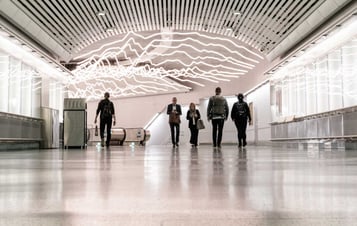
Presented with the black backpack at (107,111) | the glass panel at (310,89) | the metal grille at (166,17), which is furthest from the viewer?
the glass panel at (310,89)

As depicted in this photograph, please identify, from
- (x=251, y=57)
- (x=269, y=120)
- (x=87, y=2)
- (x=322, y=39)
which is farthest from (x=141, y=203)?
(x=251, y=57)

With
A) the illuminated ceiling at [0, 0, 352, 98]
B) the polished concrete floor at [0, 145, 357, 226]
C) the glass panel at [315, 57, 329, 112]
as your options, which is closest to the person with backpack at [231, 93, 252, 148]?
the glass panel at [315, 57, 329, 112]

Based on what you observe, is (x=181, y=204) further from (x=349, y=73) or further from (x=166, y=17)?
(x=166, y=17)

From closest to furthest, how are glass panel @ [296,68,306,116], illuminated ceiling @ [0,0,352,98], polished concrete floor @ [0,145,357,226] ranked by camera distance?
polished concrete floor @ [0,145,357,226] → illuminated ceiling @ [0,0,352,98] → glass panel @ [296,68,306,116]

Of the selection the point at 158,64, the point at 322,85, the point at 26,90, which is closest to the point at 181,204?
the point at 322,85

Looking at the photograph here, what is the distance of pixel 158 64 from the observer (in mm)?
29172

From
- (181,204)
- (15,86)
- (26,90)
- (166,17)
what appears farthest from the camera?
(166,17)

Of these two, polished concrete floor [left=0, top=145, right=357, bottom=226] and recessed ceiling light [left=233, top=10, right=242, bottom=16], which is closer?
polished concrete floor [left=0, top=145, right=357, bottom=226]

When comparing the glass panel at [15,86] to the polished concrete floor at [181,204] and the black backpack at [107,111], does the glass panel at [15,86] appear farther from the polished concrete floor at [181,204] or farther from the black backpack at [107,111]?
the polished concrete floor at [181,204]

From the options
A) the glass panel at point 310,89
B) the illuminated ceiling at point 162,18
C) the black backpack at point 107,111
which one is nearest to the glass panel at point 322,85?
the glass panel at point 310,89

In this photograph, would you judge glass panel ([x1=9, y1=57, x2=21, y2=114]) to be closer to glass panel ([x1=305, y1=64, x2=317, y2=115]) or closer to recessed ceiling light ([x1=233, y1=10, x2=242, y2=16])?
recessed ceiling light ([x1=233, y1=10, x2=242, y2=16])

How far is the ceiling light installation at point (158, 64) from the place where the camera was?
24297mm

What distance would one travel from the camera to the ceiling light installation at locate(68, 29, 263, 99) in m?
24.3

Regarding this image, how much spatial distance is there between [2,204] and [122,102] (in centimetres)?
3708
